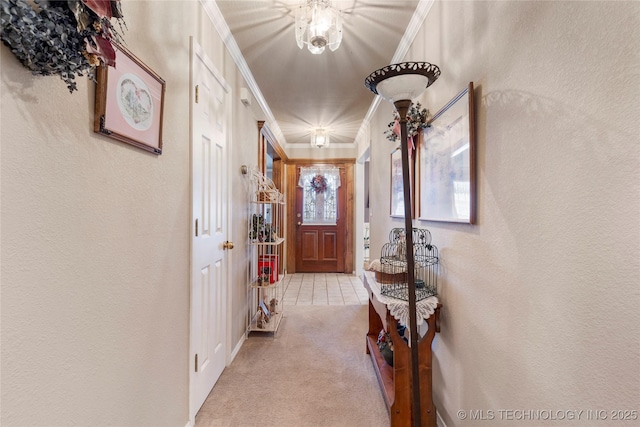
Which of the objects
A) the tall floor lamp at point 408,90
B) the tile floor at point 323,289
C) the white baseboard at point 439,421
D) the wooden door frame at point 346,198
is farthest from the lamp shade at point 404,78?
the wooden door frame at point 346,198

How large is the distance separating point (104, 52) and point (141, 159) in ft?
1.56

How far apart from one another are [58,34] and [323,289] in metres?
4.14

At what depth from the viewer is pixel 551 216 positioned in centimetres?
82

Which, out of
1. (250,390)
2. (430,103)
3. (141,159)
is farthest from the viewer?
(250,390)

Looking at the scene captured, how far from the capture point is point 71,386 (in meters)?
0.82

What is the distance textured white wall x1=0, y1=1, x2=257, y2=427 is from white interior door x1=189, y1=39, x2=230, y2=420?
5.2 inches

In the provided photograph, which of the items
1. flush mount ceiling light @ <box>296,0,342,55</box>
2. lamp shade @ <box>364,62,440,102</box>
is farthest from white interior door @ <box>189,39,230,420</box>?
lamp shade @ <box>364,62,440,102</box>

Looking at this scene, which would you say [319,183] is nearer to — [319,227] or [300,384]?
[319,227]

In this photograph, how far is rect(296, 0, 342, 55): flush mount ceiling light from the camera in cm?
158

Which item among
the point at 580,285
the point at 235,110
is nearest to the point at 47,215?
the point at 580,285

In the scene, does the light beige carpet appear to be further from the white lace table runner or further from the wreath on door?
the wreath on door

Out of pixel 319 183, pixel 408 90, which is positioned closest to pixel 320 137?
pixel 319 183

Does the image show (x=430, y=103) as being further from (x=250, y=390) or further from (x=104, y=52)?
(x=250, y=390)

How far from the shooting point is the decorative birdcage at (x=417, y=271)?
63.9 inches
